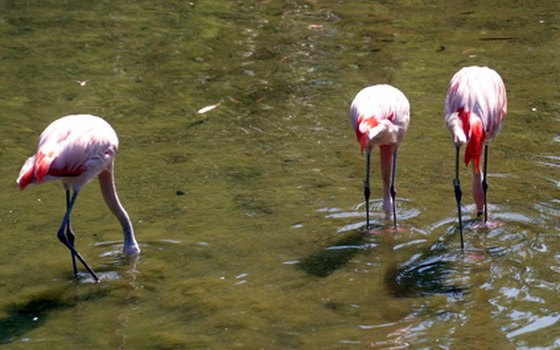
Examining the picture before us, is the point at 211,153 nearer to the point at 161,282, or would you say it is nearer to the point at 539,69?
the point at 161,282

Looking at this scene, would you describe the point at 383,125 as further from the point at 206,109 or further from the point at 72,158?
the point at 206,109

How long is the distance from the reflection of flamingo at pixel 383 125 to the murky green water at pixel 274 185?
0.19 meters

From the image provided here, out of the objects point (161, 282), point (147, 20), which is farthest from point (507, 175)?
point (147, 20)

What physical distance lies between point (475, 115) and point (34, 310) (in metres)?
2.36

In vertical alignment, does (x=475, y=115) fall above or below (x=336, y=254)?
above

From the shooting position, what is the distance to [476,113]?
206 inches

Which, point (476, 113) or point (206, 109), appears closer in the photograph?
point (476, 113)

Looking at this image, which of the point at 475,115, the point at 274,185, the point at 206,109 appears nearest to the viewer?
the point at 475,115

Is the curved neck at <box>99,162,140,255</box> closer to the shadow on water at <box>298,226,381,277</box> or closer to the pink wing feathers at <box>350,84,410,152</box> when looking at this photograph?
the shadow on water at <box>298,226,381,277</box>

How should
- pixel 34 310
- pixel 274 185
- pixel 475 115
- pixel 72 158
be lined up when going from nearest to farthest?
1. pixel 34 310
2. pixel 72 158
3. pixel 475 115
4. pixel 274 185

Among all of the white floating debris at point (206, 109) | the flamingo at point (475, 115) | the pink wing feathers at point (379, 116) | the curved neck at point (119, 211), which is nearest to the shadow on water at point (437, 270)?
the flamingo at point (475, 115)

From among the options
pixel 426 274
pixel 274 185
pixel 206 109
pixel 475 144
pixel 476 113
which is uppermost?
pixel 476 113

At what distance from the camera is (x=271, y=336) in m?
4.49

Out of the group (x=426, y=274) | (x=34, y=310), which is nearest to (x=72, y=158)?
(x=34, y=310)
